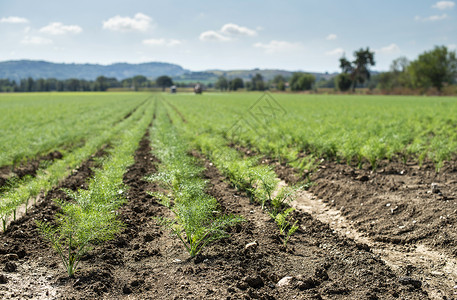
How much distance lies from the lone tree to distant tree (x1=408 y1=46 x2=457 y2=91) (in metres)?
14.5

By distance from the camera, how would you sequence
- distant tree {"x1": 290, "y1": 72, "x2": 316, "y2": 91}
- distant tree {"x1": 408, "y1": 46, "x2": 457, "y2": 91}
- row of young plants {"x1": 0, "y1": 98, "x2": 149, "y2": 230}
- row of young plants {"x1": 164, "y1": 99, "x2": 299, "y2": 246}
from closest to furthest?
row of young plants {"x1": 0, "y1": 98, "x2": 149, "y2": 230} → row of young plants {"x1": 164, "y1": 99, "x2": 299, "y2": 246} → distant tree {"x1": 408, "y1": 46, "x2": 457, "y2": 91} → distant tree {"x1": 290, "y1": 72, "x2": 316, "y2": 91}

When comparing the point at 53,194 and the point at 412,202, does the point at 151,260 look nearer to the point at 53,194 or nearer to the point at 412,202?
the point at 53,194

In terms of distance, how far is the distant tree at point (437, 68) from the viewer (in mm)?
85188

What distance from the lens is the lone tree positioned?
97688mm

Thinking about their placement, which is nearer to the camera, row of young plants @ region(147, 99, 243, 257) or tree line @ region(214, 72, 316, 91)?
row of young plants @ region(147, 99, 243, 257)

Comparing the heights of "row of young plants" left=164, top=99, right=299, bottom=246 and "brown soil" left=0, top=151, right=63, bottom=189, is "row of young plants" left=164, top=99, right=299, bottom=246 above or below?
above

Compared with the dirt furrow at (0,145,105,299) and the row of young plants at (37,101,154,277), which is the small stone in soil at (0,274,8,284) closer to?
the dirt furrow at (0,145,105,299)

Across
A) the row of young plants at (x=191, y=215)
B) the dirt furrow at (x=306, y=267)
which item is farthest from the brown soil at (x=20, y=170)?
the dirt furrow at (x=306, y=267)

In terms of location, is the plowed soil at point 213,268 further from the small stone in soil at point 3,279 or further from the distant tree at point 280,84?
the distant tree at point 280,84

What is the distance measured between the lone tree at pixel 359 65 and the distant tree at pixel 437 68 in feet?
47.5

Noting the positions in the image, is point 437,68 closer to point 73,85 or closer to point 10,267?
point 10,267

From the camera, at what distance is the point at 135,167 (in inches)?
384

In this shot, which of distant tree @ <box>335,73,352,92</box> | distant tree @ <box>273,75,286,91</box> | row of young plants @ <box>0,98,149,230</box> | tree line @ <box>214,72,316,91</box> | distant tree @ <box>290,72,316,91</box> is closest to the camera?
row of young plants @ <box>0,98,149,230</box>

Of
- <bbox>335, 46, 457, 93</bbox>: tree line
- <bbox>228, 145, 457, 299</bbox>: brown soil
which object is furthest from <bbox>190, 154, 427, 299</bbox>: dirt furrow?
<bbox>335, 46, 457, 93</bbox>: tree line
